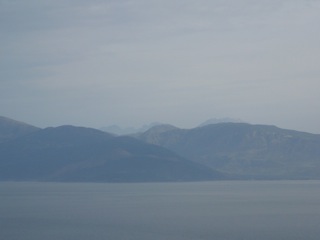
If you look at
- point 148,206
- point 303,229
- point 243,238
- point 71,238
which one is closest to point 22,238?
point 71,238

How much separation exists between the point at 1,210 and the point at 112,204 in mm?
20948

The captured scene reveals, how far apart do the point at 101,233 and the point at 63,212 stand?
98.5 feet

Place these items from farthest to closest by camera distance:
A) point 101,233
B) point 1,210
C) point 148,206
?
point 148,206 → point 1,210 → point 101,233

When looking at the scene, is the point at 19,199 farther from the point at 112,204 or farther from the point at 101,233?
the point at 101,233

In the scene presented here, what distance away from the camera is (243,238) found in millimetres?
66875

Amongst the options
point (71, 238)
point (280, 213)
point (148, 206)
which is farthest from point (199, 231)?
point (148, 206)

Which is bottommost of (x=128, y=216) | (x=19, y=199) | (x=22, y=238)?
(x=22, y=238)

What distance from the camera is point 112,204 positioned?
398 feet

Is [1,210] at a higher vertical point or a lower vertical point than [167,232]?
higher

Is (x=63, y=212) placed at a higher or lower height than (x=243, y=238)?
higher

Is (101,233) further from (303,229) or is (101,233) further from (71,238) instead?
(303,229)

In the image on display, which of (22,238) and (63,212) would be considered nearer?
(22,238)

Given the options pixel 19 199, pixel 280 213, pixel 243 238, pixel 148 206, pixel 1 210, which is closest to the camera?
pixel 243 238

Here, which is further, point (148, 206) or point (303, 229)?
point (148, 206)
